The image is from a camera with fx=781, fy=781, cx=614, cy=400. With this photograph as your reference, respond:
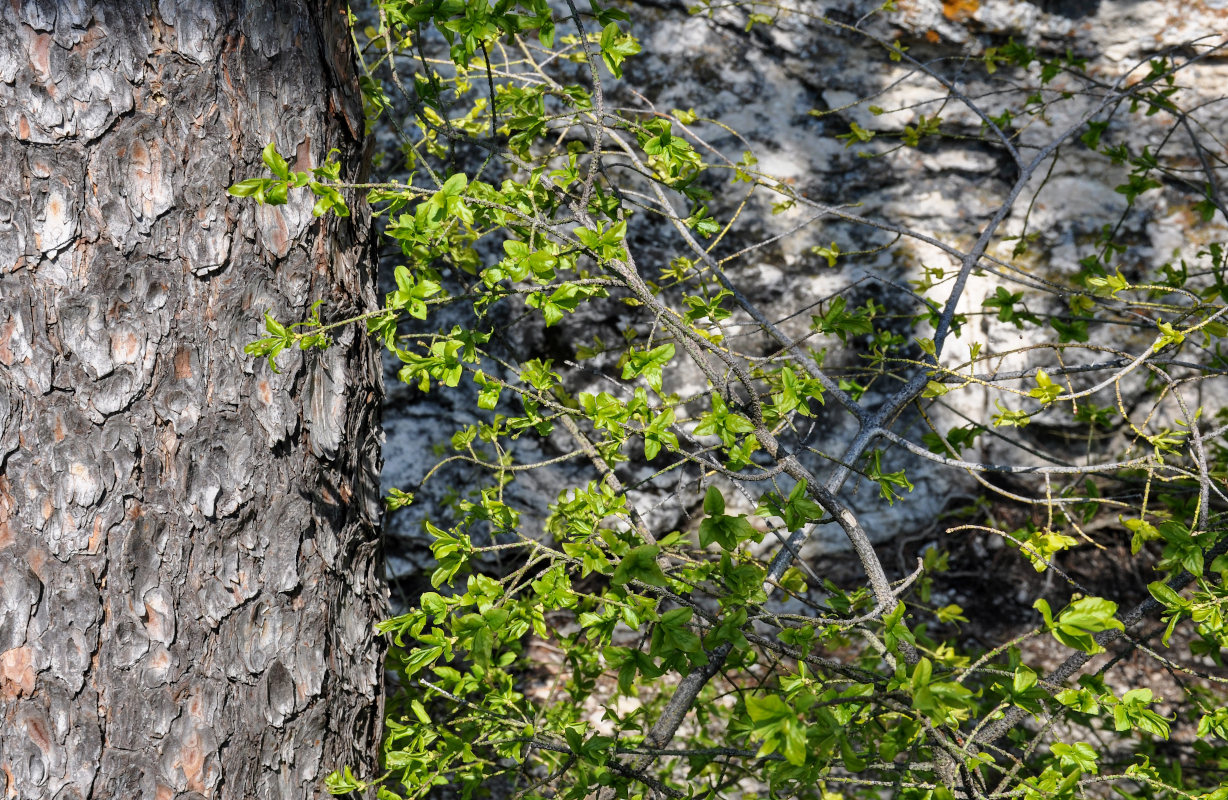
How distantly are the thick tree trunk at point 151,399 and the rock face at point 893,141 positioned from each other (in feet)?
4.22

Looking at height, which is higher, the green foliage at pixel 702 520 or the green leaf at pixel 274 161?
the green leaf at pixel 274 161

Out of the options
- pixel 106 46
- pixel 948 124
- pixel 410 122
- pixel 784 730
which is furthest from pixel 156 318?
pixel 948 124

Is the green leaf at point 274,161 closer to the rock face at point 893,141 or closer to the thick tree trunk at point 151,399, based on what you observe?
the thick tree trunk at point 151,399

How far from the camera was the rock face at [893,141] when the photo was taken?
2555 millimetres

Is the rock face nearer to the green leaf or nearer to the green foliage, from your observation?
the green foliage

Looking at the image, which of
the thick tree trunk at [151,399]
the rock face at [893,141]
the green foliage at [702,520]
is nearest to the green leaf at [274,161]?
the green foliage at [702,520]

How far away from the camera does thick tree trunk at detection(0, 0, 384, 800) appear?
110cm

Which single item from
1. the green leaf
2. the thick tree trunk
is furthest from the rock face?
the green leaf

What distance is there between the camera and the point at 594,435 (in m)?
2.51

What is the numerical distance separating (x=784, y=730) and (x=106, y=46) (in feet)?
4.15

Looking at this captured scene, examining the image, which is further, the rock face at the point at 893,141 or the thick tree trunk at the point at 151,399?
the rock face at the point at 893,141

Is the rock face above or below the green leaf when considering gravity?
below

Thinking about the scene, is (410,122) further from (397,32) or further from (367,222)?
(367,222)

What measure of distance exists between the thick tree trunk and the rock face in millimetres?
1285
